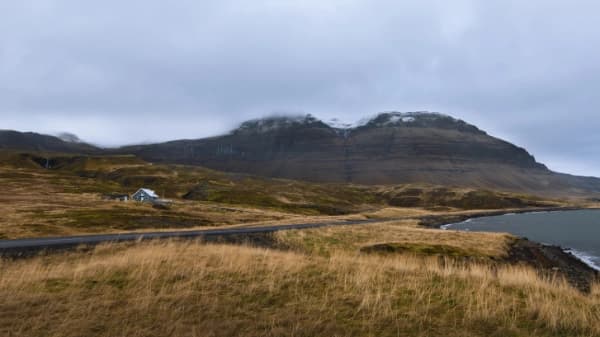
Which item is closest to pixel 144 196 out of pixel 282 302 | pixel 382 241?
pixel 382 241

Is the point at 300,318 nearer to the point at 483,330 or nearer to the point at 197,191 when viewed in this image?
the point at 483,330

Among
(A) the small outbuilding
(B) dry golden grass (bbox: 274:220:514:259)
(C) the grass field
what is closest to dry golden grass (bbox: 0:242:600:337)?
(C) the grass field

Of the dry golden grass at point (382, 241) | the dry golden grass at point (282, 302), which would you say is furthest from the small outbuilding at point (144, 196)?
the dry golden grass at point (282, 302)

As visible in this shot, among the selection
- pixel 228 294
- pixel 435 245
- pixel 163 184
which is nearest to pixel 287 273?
pixel 228 294

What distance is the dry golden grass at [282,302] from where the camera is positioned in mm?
8336

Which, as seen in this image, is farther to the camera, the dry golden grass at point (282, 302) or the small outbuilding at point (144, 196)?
the small outbuilding at point (144, 196)

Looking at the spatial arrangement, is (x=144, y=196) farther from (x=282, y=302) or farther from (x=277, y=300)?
(x=282, y=302)

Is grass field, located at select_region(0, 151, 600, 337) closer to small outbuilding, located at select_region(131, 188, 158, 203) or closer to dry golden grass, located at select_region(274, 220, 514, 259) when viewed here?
dry golden grass, located at select_region(274, 220, 514, 259)

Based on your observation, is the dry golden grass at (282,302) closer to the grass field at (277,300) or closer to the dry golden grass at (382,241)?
the grass field at (277,300)

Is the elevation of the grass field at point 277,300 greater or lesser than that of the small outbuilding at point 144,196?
greater

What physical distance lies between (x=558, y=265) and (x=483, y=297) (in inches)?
1653

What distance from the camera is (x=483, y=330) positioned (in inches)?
330

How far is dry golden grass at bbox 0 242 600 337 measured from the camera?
8.34m

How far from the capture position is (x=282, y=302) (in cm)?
1019
